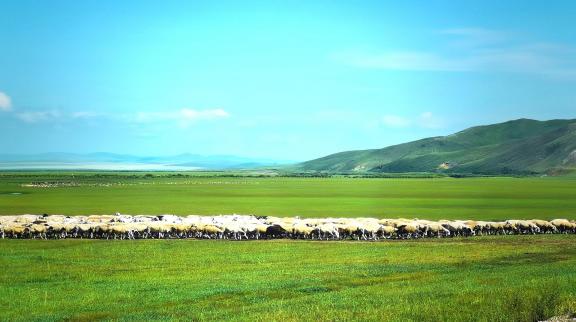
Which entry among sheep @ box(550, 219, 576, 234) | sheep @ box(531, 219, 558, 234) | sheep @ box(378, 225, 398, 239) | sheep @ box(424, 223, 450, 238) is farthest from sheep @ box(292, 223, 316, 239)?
sheep @ box(550, 219, 576, 234)

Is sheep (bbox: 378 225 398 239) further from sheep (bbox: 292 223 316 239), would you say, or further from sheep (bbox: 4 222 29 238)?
sheep (bbox: 4 222 29 238)

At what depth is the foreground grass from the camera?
50.4 ft

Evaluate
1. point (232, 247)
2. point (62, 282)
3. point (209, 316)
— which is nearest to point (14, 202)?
point (232, 247)

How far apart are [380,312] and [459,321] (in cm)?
180

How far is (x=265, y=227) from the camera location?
110ft

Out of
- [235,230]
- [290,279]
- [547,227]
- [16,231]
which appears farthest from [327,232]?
[16,231]

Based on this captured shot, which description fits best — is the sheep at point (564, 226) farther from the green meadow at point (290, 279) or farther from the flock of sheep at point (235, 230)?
the flock of sheep at point (235, 230)

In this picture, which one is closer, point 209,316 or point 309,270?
point 209,316

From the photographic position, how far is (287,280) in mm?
19906

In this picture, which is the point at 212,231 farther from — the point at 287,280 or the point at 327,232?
the point at 287,280

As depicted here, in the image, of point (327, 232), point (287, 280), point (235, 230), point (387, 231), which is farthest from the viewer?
point (387, 231)

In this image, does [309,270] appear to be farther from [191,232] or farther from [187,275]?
[191,232]

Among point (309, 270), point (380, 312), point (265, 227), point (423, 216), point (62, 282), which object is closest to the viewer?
point (380, 312)

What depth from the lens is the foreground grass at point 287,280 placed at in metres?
15.4
